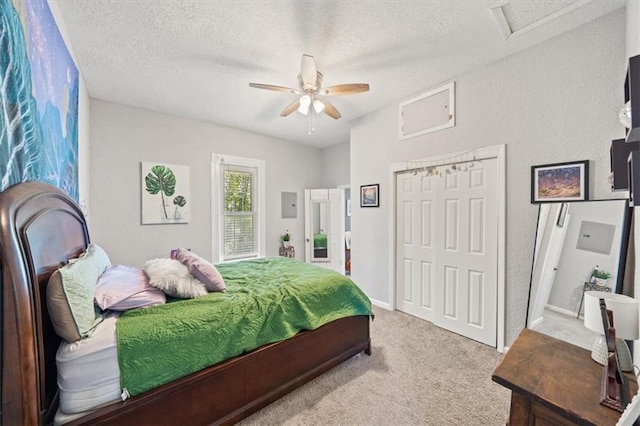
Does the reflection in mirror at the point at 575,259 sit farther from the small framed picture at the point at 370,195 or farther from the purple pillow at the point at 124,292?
the purple pillow at the point at 124,292

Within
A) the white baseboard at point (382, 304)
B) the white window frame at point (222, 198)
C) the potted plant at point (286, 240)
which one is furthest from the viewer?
the potted plant at point (286, 240)

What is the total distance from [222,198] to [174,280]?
2778 mm

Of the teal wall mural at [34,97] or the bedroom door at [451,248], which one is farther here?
the bedroom door at [451,248]

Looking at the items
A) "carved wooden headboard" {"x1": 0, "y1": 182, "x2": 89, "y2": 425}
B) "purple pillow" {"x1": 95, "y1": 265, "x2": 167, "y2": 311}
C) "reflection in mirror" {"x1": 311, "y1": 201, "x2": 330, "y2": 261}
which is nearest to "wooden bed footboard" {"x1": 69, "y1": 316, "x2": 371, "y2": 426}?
"carved wooden headboard" {"x1": 0, "y1": 182, "x2": 89, "y2": 425}

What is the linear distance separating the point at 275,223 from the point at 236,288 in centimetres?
292

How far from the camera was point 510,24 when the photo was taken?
6.63 ft

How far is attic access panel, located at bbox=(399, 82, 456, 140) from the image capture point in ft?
9.37

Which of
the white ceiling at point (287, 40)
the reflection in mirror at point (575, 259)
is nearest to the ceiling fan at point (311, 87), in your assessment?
the white ceiling at point (287, 40)

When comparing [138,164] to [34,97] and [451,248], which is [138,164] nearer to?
[34,97]

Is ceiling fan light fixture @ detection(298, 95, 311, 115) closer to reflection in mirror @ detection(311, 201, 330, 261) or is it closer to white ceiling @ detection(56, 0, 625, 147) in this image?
white ceiling @ detection(56, 0, 625, 147)

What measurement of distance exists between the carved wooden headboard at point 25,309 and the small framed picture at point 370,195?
130 inches

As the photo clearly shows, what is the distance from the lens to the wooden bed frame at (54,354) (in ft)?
2.84

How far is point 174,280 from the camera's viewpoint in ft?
5.75

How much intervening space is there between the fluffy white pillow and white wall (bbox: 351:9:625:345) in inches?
111
